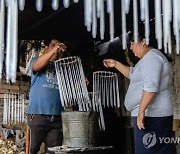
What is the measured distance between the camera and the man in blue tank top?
4.40 m

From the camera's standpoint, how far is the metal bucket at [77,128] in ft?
14.5

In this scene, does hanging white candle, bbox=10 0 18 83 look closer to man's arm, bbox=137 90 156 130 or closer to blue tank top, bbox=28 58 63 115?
man's arm, bbox=137 90 156 130

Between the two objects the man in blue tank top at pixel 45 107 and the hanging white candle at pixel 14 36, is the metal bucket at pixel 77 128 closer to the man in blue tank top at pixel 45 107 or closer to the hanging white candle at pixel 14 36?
the man in blue tank top at pixel 45 107

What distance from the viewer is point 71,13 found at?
15.2 feet

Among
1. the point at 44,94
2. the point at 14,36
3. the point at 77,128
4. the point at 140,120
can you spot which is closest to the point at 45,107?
the point at 44,94

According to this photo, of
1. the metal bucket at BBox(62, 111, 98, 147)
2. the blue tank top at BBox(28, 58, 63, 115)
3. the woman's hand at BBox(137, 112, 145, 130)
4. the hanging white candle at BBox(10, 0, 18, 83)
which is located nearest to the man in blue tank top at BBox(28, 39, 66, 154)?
the blue tank top at BBox(28, 58, 63, 115)

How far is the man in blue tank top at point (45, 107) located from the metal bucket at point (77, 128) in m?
0.13

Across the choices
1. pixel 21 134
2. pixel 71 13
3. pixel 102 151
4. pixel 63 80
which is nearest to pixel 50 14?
pixel 71 13

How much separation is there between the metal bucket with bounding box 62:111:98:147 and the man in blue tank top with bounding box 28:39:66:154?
13 centimetres

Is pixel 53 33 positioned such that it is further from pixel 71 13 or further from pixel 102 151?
pixel 102 151

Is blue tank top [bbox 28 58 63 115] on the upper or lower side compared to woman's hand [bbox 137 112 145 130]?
upper

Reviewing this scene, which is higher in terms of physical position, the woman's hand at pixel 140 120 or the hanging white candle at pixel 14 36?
the hanging white candle at pixel 14 36

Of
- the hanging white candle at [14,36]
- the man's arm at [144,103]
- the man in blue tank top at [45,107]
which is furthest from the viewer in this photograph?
the man in blue tank top at [45,107]

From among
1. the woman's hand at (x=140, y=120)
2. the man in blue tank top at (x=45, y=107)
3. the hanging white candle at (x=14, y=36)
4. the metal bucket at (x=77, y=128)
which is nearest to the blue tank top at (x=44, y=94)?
the man in blue tank top at (x=45, y=107)
